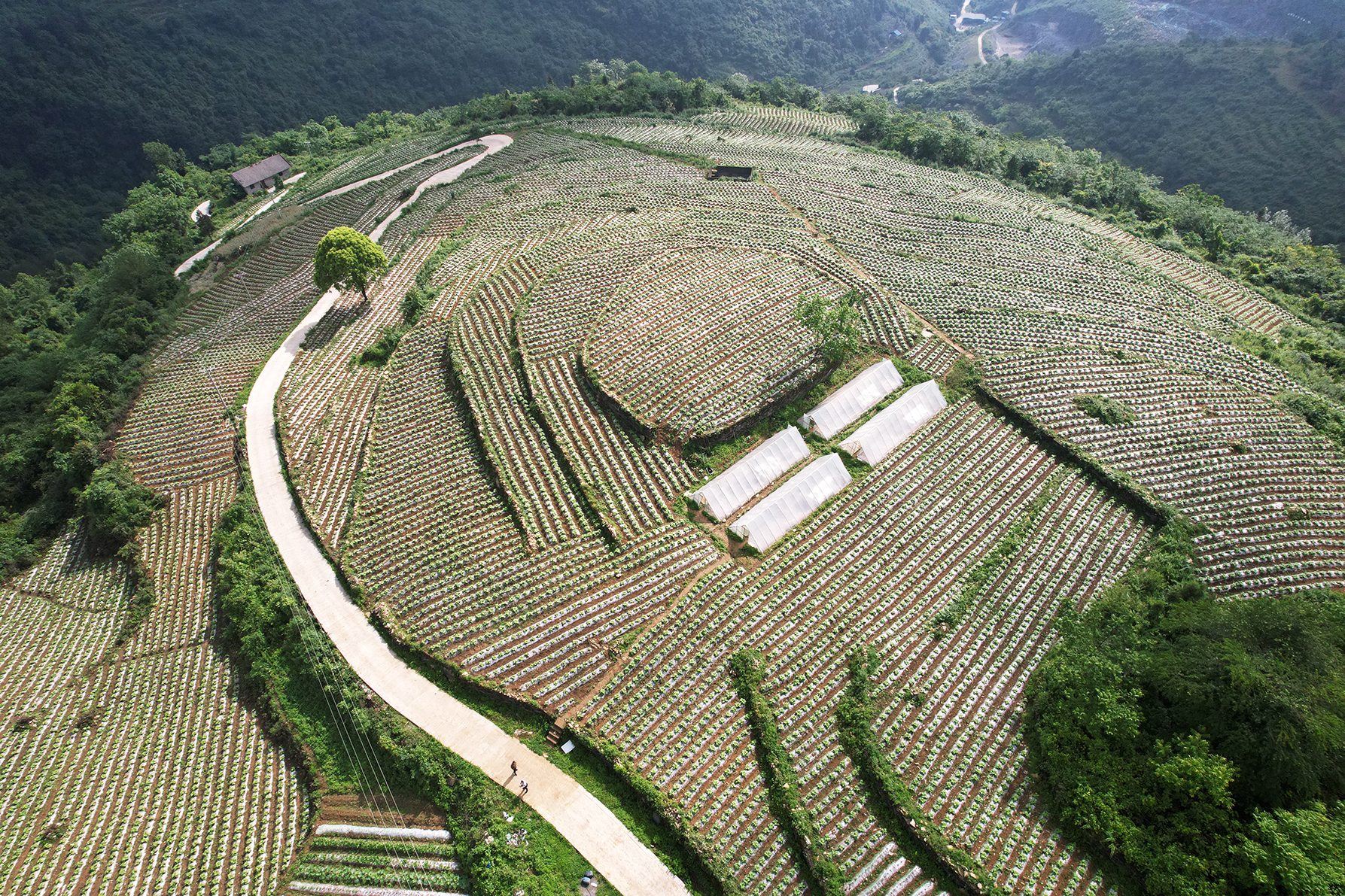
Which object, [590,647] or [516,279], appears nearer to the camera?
[590,647]

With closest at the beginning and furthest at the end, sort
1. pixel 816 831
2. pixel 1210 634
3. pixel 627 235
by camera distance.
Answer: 1. pixel 816 831
2. pixel 1210 634
3. pixel 627 235

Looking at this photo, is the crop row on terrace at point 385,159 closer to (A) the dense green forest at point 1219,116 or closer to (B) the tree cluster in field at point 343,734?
(B) the tree cluster in field at point 343,734

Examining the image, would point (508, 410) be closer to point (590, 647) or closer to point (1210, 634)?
point (590, 647)

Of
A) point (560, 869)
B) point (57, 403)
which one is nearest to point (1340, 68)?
point (560, 869)

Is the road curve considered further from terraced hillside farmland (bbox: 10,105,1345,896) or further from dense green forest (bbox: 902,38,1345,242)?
dense green forest (bbox: 902,38,1345,242)

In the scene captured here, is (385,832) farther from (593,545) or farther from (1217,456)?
(1217,456)
